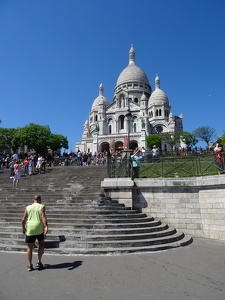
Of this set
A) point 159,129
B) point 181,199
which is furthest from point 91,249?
point 159,129

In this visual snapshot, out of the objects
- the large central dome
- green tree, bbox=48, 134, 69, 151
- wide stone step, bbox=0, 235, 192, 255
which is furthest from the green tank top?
the large central dome

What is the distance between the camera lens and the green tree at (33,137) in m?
42.2

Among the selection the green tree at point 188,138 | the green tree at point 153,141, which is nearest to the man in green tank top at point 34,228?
the green tree at point 188,138

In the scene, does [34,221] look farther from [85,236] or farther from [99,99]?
[99,99]

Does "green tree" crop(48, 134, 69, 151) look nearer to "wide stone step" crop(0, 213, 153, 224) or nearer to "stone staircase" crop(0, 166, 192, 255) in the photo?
"stone staircase" crop(0, 166, 192, 255)

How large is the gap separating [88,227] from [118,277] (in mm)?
2473

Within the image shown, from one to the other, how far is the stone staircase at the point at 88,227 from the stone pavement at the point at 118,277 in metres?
0.41

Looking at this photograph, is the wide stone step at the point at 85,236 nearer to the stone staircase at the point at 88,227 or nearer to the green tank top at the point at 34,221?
the stone staircase at the point at 88,227

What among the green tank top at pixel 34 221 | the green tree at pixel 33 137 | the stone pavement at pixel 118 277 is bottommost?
the stone pavement at pixel 118 277

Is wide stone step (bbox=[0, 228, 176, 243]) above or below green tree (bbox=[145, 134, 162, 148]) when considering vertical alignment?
below

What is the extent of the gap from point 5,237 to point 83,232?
2.35 m

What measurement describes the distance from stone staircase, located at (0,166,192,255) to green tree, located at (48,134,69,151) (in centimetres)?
3887

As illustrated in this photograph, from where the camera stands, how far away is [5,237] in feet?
20.6

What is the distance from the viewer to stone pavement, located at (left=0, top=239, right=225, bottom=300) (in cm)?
347
